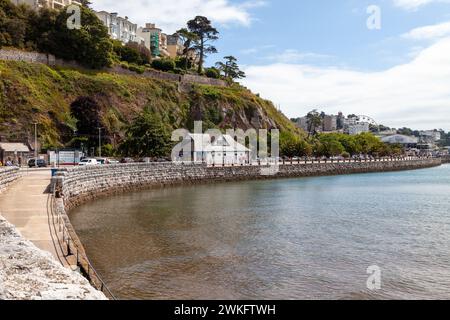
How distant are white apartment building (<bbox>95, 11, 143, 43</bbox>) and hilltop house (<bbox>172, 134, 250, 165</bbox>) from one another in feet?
209

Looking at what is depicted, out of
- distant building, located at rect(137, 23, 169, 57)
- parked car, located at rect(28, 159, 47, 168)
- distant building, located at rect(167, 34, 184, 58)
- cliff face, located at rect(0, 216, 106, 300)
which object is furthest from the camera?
distant building, located at rect(167, 34, 184, 58)

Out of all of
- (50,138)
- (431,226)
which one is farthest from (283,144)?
(431,226)

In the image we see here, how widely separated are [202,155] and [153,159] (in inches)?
415

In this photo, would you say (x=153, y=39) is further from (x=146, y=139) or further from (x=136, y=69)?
(x=146, y=139)

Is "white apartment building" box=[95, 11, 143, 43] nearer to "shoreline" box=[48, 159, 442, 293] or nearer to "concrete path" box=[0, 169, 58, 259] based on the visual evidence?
"shoreline" box=[48, 159, 442, 293]

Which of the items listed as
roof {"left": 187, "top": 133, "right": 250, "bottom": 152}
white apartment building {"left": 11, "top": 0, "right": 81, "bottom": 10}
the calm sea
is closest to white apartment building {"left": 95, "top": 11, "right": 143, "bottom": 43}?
white apartment building {"left": 11, "top": 0, "right": 81, "bottom": 10}

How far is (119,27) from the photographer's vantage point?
142125 mm

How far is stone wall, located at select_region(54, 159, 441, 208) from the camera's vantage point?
42025 mm

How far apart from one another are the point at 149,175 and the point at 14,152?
1962 centimetres

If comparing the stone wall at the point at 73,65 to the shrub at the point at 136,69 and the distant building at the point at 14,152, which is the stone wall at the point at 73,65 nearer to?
the shrub at the point at 136,69

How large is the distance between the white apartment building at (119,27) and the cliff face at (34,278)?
416 ft

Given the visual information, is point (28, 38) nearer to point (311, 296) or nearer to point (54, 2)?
point (54, 2)

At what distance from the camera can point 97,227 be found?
30.2m

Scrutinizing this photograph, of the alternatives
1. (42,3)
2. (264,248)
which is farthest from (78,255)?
(42,3)
